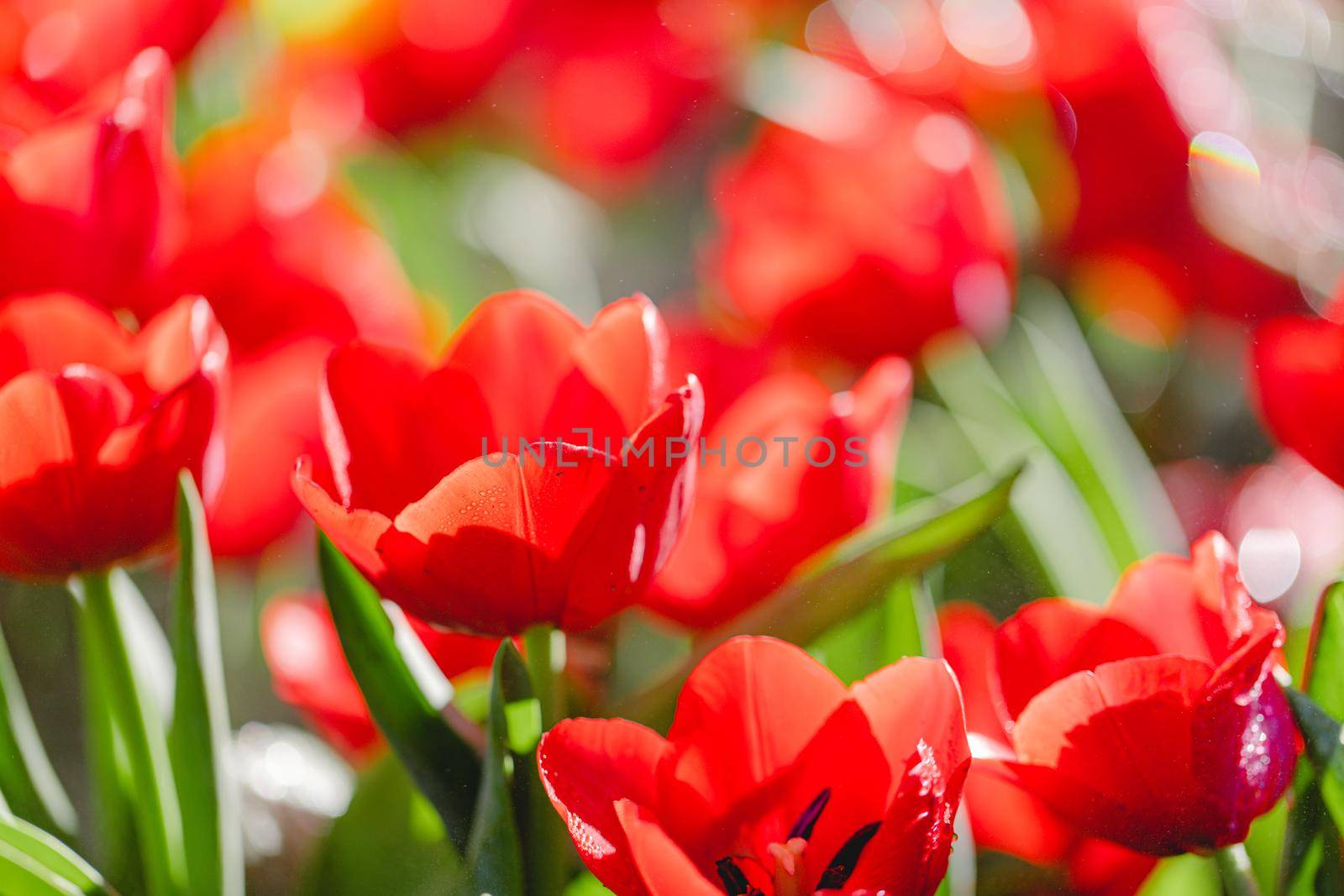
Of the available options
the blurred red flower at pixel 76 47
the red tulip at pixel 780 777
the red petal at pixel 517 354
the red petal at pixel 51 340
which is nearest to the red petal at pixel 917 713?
the red tulip at pixel 780 777

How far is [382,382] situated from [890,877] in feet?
0.50

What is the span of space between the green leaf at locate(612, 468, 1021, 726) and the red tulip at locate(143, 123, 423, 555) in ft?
0.45

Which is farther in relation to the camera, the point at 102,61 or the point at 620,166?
the point at 620,166

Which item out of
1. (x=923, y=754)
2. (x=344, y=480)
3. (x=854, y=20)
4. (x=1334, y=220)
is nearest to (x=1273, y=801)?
(x=923, y=754)

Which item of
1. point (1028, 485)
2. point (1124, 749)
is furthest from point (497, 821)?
point (1028, 485)

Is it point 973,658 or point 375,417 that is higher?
point 375,417

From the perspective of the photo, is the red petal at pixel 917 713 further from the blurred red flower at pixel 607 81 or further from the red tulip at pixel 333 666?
the blurred red flower at pixel 607 81

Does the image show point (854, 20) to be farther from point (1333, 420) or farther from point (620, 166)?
point (1333, 420)

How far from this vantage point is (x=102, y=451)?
0.90 feet

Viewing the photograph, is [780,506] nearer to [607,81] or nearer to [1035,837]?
[1035,837]

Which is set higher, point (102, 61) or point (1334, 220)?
point (102, 61)

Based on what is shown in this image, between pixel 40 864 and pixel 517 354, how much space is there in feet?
0.50

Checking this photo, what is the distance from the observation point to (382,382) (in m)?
0.29

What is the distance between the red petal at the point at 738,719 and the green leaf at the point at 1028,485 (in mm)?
128
